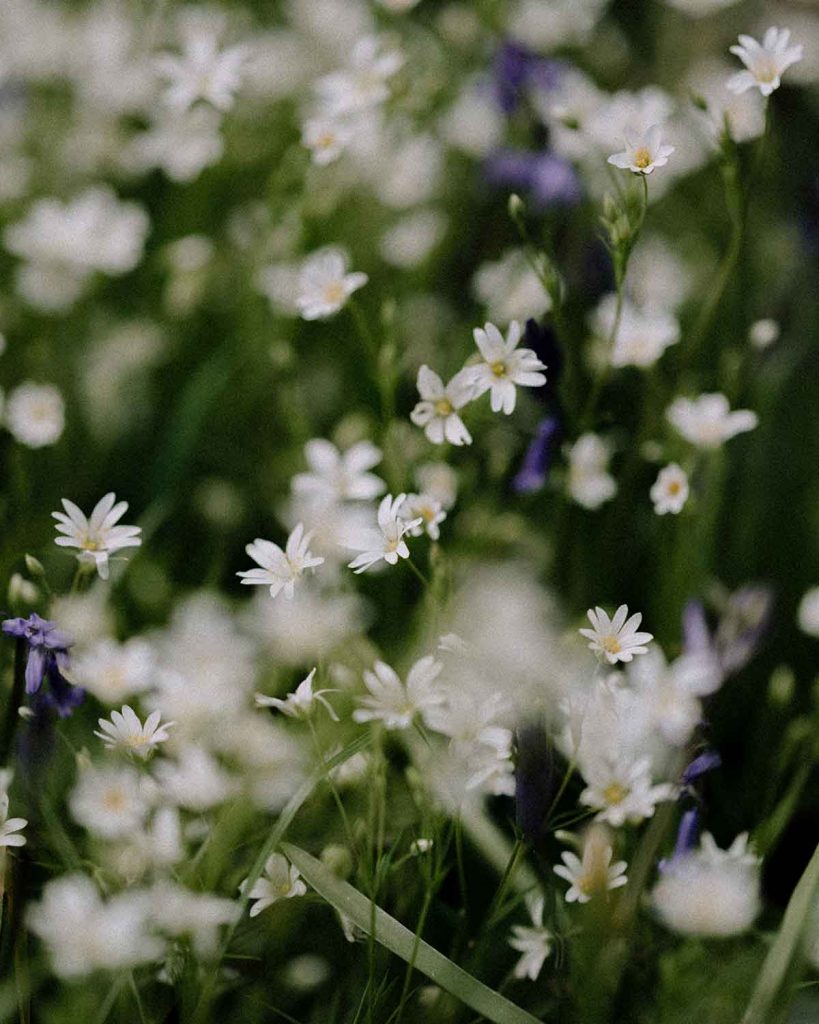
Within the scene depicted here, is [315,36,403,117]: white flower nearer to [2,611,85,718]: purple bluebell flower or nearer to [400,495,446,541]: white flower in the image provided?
[400,495,446,541]: white flower

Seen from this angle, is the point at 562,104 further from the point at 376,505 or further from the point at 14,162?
the point at 14,162

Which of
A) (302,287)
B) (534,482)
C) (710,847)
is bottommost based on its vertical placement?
(710,847)

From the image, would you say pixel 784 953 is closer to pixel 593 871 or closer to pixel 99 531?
pixel 593 871

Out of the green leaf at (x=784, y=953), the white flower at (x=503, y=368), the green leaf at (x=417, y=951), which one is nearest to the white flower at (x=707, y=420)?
the white flower at (x=503, y=368)

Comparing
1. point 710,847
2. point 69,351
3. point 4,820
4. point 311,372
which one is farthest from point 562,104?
point 4,820

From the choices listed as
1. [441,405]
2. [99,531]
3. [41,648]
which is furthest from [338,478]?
[41,648]

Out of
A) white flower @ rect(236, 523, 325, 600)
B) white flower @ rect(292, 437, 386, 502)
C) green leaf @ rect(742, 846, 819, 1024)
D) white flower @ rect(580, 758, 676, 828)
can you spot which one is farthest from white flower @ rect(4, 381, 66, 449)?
green leaf @ rect(742, 846, 819, 1024)
